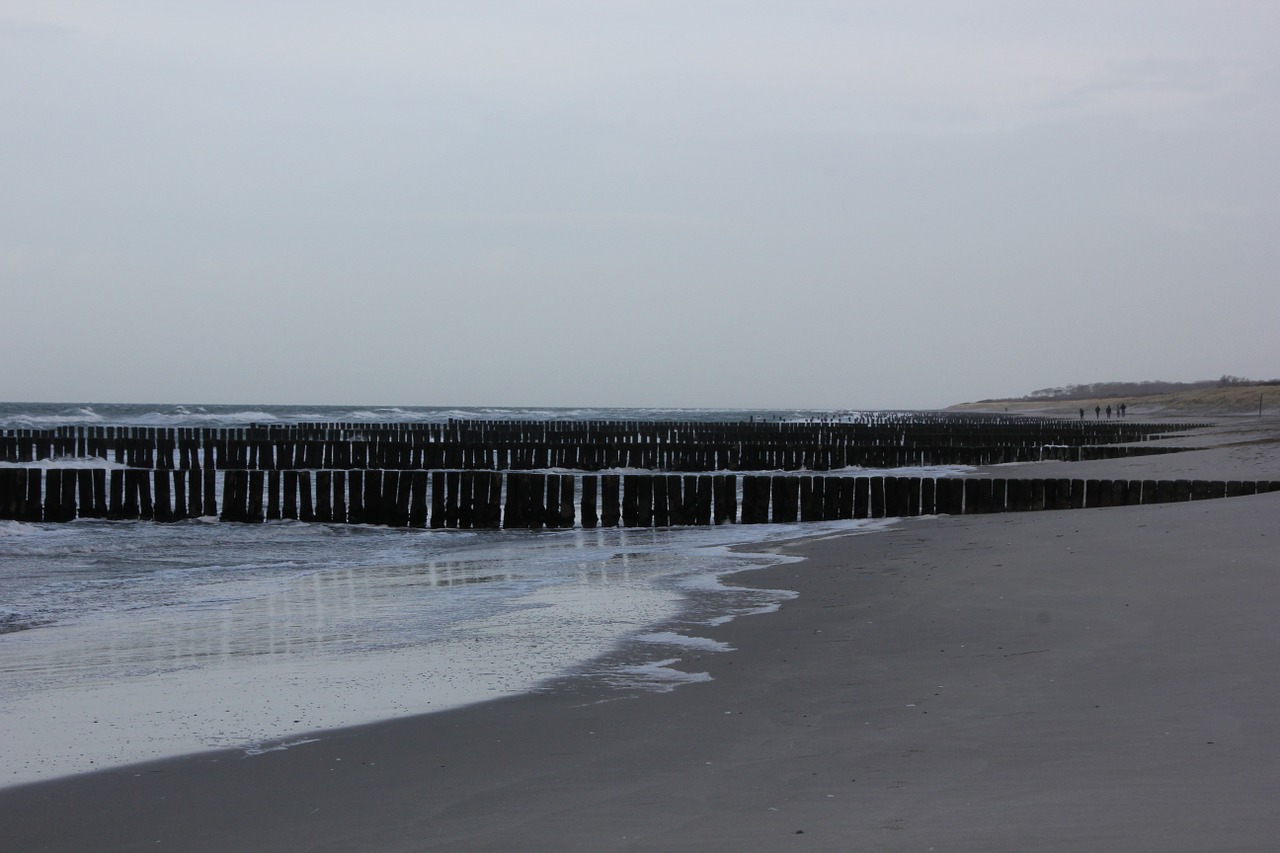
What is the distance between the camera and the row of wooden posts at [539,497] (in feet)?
51.3

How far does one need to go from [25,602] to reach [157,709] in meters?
5.01

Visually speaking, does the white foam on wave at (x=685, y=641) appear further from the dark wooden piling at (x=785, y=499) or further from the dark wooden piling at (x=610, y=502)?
the dark wooden piling at (x=610, y=502)

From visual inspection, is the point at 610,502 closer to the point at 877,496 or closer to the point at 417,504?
the point at 417,504

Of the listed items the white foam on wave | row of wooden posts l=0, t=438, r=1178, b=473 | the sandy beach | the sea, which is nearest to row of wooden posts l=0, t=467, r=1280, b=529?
the sea

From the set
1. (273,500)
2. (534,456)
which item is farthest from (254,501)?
(534,456)

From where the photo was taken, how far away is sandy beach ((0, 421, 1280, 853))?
3391mm

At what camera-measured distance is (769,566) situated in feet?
35.2

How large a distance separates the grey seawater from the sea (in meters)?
0.02

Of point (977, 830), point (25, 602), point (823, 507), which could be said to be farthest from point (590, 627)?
point (823, 507)

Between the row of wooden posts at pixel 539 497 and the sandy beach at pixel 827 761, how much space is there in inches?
347

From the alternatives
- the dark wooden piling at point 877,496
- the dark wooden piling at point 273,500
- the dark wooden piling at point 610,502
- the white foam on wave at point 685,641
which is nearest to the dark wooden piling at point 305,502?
the dark wooden piling at point 273,500

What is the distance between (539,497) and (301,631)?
943 cm

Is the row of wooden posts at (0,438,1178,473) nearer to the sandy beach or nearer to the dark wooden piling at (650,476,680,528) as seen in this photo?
the dark wooden piling at (650,476,680,528)

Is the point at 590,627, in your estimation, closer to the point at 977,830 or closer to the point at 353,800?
the point at 353,800
